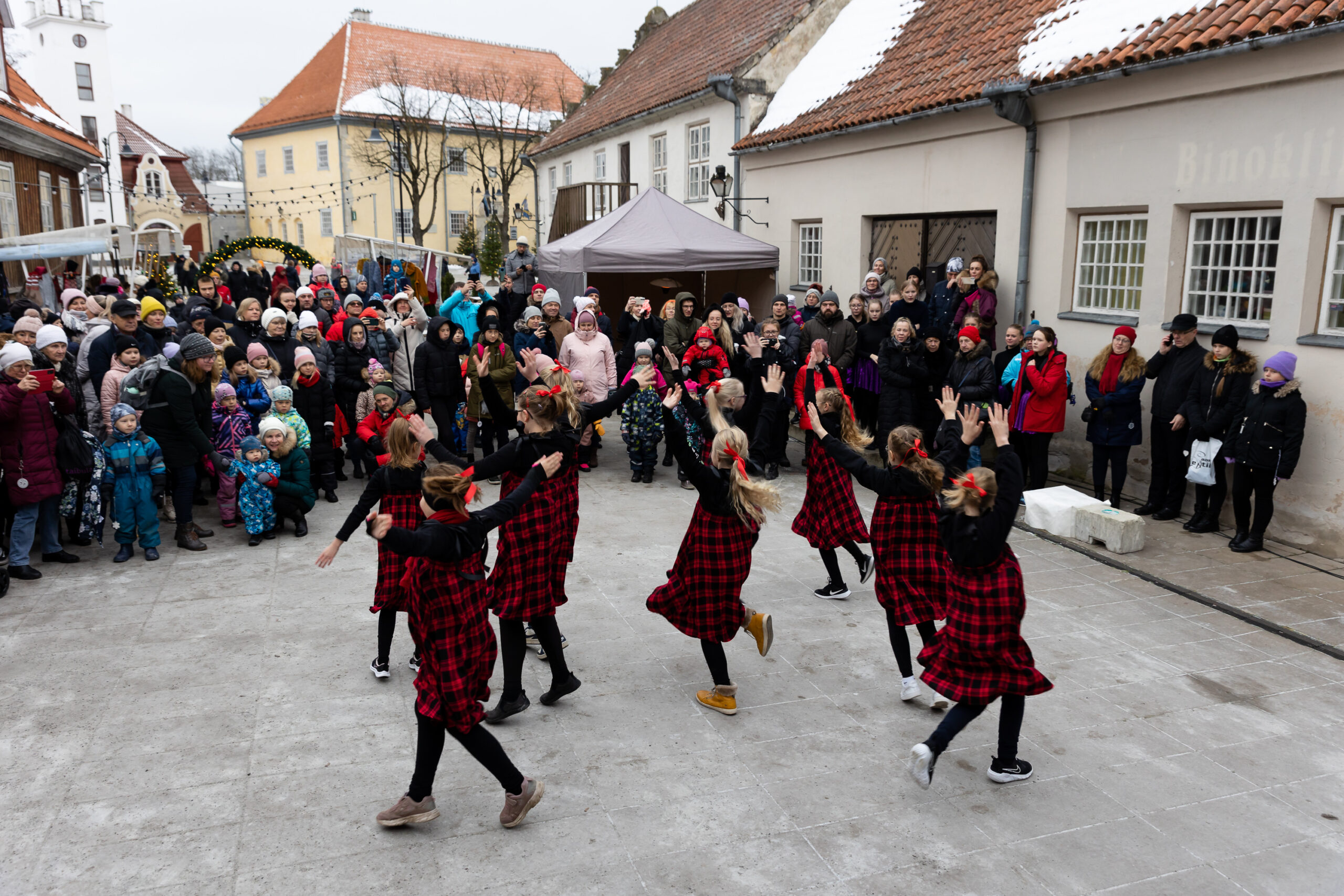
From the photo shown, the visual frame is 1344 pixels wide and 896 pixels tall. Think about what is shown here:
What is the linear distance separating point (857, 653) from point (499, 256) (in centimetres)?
2866

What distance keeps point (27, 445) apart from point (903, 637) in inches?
254

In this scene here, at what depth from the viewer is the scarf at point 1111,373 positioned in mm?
8775

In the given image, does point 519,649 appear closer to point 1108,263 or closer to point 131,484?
point 131,484

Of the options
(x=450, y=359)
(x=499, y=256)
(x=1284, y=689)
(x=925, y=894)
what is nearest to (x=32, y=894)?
(x=925, y=894)

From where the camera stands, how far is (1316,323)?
7.78 metres

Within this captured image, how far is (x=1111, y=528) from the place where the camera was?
308 inches

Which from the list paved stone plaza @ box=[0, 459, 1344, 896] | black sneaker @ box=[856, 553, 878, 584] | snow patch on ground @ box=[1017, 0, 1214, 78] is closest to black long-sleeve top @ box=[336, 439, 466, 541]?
paved stone plaza @ box=[0, 459, 1344, 896]

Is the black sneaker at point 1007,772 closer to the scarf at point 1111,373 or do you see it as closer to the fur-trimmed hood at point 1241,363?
the fur-trimmed hood at point 1241,363

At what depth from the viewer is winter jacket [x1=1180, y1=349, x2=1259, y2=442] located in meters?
7.86

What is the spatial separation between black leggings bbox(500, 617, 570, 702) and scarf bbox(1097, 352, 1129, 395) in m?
6.18

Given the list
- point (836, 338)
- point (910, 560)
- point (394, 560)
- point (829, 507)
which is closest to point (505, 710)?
point (394, 560)

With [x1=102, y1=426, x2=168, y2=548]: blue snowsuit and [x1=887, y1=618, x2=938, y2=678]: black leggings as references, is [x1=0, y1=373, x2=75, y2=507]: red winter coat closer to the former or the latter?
[x1=102, y1=426, x2=168, y2=548]: blue snowsuit

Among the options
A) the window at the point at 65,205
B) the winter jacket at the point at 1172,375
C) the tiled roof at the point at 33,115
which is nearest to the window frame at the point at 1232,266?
the winter jacket at the point at 1172,375

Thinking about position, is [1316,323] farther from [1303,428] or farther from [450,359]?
[450,359]
